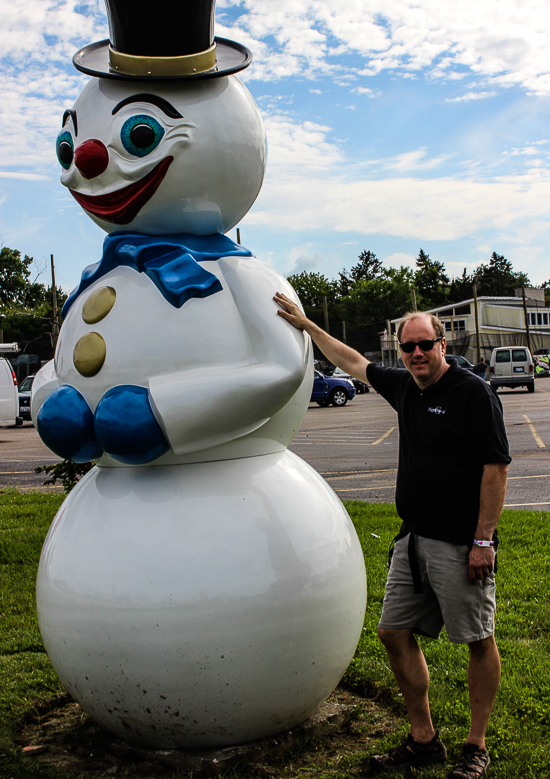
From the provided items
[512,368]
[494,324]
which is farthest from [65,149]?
[494,324]

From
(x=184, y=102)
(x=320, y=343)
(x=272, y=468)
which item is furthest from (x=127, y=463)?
(x=184, y=102)

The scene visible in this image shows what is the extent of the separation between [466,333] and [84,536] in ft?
184

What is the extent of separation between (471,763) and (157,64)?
341cm

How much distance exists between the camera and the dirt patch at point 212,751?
3055 millimetres

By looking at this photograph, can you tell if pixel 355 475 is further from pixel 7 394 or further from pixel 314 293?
pixel 314 293

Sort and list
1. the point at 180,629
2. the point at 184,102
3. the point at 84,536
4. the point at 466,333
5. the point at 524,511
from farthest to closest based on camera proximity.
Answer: the point at 466,333 < the point at 524,511 < the point at 184,102 < the point at 84,536 < the point at 180,629

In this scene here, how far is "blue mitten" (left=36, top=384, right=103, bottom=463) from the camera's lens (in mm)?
2990

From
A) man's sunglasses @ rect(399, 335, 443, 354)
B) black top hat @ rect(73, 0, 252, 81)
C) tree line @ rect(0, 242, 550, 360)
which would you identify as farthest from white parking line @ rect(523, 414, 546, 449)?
tree line @ rect(0, 242, 550, 360)

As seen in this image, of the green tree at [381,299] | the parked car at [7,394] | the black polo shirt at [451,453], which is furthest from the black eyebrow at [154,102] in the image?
the green tree at [381,299]

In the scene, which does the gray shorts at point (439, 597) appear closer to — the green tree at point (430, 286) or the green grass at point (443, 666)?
the green grass at point (443, 666)

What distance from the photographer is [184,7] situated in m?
3.11

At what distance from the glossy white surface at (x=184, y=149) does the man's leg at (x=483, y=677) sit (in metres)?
2.33

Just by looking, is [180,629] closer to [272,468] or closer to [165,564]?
[165,564]

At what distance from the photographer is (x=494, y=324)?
6356cm
